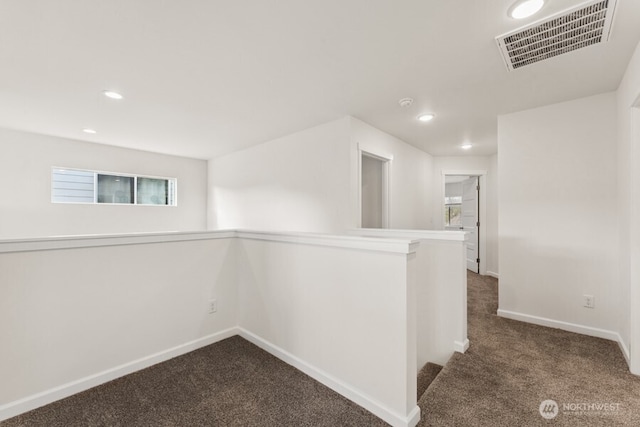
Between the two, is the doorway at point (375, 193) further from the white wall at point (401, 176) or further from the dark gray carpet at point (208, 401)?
the dark gray carpet at point (208, 401)

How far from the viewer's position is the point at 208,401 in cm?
181

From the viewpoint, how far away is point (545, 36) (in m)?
1.81

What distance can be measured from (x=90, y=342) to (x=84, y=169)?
372 centimetres

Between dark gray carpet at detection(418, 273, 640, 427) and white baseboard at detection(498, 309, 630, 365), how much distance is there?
0.25ft

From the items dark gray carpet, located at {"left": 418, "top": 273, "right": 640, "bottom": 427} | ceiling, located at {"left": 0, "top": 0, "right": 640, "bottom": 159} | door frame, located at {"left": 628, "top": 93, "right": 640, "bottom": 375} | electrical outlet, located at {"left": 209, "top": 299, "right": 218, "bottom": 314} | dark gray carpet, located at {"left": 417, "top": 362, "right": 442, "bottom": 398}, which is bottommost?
dark gray carpet, located at {"left": 417, "top": 362, "right": 442, "bottom": 398}

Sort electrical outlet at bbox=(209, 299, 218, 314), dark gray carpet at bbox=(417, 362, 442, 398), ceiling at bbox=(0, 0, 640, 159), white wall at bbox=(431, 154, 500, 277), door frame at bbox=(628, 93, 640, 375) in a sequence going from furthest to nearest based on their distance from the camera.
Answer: white wall at bbox=(431, 154, 500, 277)
electrical outlet at bbox=(209, 299, 218, 314)
dark gray carpet at bbox=(417, 362, 442, 398)
door frame at bbox=(628, 93, 640, 375)
ceiling at bbox=(0, 0, 640, 159)

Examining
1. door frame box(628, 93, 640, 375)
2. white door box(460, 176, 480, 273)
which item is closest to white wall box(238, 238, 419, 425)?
door frame box(628, 93, 640, 375)

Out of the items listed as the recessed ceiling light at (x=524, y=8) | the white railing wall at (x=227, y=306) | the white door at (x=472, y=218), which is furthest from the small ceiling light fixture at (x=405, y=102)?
the white door at (x=472, y=218)

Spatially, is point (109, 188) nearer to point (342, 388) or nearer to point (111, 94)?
point (111, 94)

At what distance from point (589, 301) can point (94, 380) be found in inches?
177

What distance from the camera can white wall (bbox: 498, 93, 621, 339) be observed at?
8.82 ft

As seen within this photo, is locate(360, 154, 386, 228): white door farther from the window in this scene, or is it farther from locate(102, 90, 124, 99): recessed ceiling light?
the window

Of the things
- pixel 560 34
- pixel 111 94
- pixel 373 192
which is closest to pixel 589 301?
pixel 560 34

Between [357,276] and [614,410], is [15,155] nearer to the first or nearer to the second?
[357,276]
